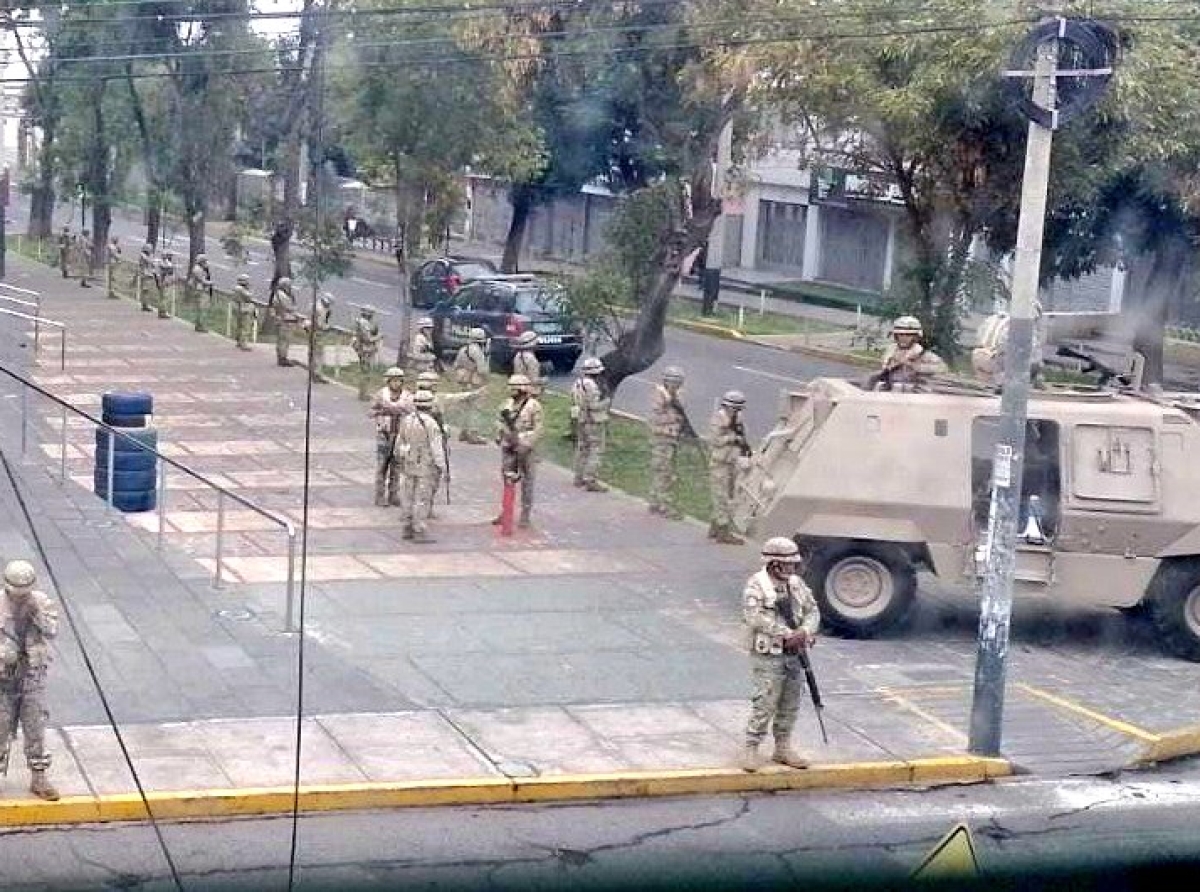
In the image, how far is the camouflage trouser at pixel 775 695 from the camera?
11062 mm

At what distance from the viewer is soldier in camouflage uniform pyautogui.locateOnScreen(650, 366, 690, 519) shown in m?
18.4

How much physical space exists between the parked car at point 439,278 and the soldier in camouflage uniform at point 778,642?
2253cm

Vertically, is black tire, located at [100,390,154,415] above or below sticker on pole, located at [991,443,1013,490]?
below

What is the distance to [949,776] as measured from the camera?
453 inches

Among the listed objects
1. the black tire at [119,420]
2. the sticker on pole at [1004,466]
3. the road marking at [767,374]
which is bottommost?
the road marking at [767,374]

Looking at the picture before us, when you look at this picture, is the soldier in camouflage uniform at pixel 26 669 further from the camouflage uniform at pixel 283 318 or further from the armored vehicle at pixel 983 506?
the camouflage uniform at pixel 283 318

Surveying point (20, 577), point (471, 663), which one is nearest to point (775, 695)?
point (471, 663)

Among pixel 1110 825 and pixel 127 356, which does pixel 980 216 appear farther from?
pixel 127 356

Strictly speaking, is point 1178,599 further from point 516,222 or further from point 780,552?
point 516,222

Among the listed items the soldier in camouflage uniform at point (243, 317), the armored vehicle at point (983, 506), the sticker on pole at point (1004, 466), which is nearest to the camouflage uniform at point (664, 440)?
the armored vehicle at point (983, 506)

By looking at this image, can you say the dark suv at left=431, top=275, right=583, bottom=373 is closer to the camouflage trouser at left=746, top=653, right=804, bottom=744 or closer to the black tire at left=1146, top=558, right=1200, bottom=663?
the black tire at left=1146, top=558, right=1200, bottom=663

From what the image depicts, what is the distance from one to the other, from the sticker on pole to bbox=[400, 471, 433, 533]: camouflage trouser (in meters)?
6.43

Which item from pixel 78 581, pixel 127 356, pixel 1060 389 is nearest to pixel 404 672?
pixel 78 581

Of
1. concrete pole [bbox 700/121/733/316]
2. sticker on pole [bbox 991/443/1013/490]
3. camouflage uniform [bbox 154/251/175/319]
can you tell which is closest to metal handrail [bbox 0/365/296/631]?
sticker on pole [bbox 991/443/1013/490]
